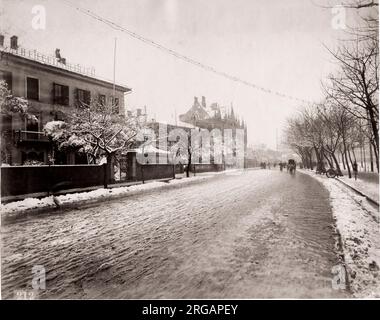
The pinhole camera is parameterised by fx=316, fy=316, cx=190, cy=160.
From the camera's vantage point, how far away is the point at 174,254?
17.5ft

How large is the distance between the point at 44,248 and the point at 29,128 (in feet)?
63.2

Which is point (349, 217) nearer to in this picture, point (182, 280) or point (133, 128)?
point (182, 280)

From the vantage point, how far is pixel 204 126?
127 feet

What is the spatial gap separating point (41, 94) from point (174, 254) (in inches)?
897

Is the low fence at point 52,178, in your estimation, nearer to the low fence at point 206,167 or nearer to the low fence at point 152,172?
the low fence at point 152,172

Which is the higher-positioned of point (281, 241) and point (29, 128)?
point (29, 128)

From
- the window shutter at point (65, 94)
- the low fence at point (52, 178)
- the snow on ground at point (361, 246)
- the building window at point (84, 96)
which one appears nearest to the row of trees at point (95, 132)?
the low fence at point (52, 178)

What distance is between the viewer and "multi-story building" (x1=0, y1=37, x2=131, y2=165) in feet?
65.4

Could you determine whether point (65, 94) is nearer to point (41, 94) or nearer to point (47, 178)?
point (41, 94)

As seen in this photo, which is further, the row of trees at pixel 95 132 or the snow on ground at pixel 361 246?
the row of trees at pixel 95 132

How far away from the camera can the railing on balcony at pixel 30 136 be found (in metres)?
19.9

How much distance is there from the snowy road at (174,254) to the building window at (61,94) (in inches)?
715
